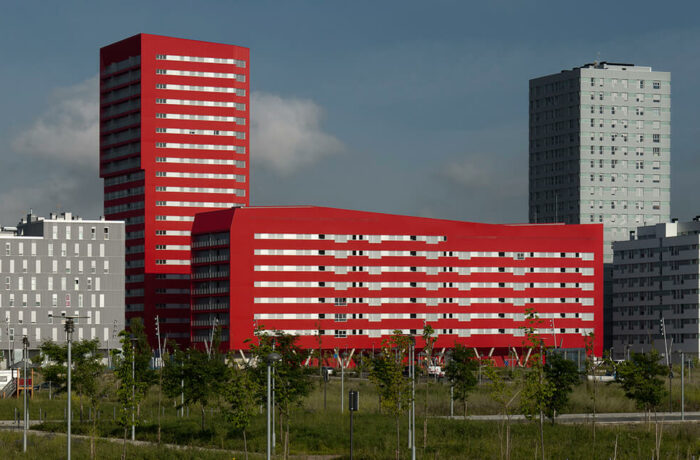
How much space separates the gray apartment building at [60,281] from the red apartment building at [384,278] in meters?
21.7

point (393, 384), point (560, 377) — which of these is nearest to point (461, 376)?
point (560, 377)

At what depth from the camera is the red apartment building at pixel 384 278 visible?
168125 mm

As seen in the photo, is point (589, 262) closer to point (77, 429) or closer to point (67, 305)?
→ point (67, 305)

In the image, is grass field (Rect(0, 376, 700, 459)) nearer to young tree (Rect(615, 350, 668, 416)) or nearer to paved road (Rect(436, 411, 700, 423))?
young tree (Rect(615, 350, 668, 416))

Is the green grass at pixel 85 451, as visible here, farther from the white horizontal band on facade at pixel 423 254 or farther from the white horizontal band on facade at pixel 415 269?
the white horizontal band on facade at pixel 423 254

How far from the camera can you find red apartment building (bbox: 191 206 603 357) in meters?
168

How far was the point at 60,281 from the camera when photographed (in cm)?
18762

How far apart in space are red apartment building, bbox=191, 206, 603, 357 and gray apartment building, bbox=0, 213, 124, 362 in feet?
71.1

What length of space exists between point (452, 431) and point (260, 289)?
9976 cm

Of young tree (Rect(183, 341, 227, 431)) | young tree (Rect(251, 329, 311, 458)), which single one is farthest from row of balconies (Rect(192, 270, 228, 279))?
young tree (Rect(251, 329, 311, 458))

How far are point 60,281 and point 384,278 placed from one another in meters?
53.9

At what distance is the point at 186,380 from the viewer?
82.0m

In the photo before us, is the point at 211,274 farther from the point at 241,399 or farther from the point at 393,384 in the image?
the point at 393,384

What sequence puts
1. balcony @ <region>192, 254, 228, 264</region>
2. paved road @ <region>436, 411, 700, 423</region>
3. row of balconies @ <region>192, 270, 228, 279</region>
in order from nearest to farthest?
paved road @ <region>436, 411, 700, 423</region> < row of balconies @ <region>192, 270, 228, 279</region> < balcony @ <region>192, 254, 228, 264</region>
